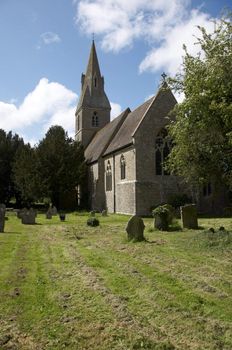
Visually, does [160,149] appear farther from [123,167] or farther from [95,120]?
[95,120]

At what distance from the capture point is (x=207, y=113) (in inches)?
478

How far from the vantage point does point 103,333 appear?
4848 mm

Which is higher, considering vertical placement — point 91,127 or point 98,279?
A: point 91,127

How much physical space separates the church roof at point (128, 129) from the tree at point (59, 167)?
490cm

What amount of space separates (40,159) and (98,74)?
743 inches

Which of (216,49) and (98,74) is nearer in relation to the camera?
(216,49)

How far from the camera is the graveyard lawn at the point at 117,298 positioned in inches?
185

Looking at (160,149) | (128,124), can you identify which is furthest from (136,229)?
(128,124)

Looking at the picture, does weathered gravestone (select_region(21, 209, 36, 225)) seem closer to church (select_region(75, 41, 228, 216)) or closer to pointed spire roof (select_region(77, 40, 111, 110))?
church (select_region(75, 41, 228, 216))

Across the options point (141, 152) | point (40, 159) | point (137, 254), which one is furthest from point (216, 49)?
point (40, 159)

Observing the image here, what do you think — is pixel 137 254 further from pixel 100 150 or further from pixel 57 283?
pixel 100 150

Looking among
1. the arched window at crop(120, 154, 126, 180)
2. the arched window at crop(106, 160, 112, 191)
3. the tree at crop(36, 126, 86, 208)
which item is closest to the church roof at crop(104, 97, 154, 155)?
the arched window at crop(120, 154, 126, 180)

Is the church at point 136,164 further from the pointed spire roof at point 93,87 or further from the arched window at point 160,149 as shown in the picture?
the pointed spire roof at point 93,87

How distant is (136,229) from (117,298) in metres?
6.85
